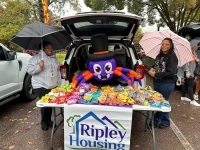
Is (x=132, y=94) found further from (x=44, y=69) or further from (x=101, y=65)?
(x=44, y=69)

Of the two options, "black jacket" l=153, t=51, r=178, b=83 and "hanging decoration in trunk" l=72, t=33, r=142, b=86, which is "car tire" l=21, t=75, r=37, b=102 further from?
"black jacket" l=153, t=51, r=178, b=83

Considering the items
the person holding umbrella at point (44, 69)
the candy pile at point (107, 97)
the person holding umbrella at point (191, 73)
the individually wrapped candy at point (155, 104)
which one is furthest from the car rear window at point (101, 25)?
the person holding umbrella at point (191, 73)

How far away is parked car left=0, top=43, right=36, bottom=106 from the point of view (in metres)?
4.47

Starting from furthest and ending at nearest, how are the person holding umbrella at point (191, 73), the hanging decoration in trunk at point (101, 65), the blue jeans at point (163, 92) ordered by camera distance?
1. the person holding umbrella at point (191, 73)
2. the blue jeans at point (163, 92)
3. the hanging decoration in trunk at point (101, 65)

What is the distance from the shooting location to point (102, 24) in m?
3.59

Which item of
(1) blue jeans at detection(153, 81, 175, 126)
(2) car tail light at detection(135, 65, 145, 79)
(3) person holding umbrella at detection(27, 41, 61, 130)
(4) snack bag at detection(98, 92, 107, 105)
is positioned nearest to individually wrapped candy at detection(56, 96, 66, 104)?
(4) snack bag at detection(98, 92, 107, 105)

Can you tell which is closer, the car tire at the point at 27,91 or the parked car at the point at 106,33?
the parked car at the point at 106,33

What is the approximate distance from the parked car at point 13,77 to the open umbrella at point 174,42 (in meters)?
2.81

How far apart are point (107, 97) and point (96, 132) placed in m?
0.47

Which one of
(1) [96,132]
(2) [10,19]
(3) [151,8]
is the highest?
(3) [151,8]

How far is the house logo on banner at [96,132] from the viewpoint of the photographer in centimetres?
269

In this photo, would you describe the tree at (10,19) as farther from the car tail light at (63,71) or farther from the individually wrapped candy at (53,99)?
the individually wrapped candy at (53,99)

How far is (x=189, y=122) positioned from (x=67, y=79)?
Result: 8.30 feet

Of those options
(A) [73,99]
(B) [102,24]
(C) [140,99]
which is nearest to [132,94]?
(C) [140,99]
